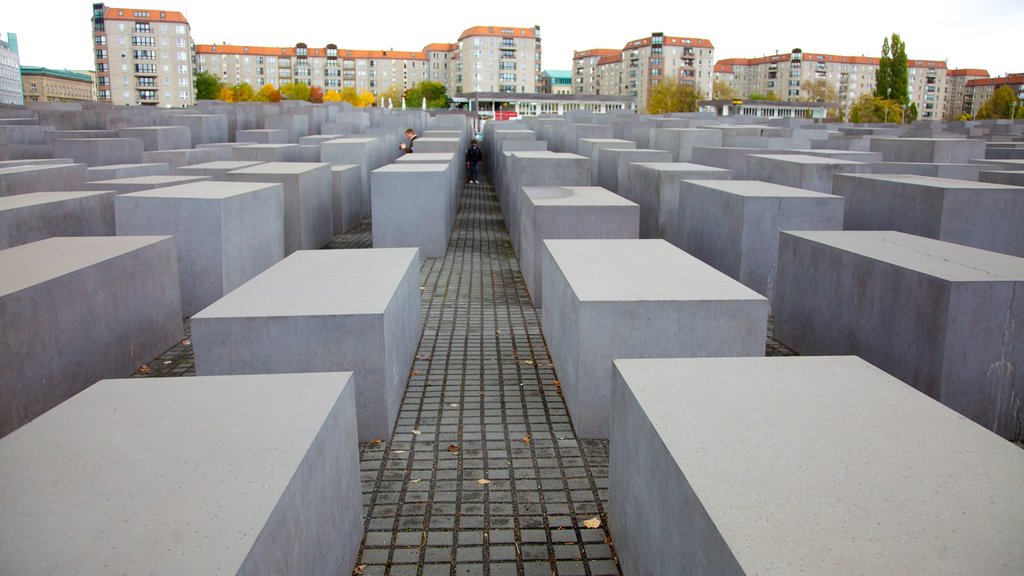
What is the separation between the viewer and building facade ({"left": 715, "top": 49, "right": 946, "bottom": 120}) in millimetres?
148250

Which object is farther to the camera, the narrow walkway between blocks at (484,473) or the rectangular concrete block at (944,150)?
the rectangular concrete block at (944,150)

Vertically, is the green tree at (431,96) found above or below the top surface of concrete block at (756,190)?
above

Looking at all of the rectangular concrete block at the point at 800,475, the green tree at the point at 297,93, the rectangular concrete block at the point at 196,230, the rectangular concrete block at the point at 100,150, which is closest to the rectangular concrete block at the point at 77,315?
the rectangular concrete block at the point at 196,230

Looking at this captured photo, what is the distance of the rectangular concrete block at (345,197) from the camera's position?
48.3 feet

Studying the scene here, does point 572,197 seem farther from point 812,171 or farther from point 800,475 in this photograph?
point 800,475

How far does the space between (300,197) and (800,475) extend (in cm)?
1026

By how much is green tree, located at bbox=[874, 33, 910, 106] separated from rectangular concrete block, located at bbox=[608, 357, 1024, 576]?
79.3 meters

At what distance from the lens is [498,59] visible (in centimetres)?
12762

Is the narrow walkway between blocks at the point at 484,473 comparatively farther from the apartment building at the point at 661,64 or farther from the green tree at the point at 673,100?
the apartment building at the point at 661,64

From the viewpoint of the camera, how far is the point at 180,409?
3.43 meters

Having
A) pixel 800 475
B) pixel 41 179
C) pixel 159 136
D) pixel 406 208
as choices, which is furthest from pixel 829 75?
pixel 800 475

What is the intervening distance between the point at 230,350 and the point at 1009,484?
14.7ft

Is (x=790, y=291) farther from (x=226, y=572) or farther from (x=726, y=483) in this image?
(x=226, y=572)

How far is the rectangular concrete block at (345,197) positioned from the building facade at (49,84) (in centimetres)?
9130
